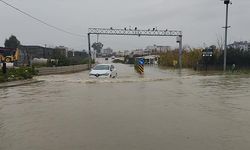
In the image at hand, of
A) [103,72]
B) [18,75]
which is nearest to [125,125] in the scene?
[103,72]

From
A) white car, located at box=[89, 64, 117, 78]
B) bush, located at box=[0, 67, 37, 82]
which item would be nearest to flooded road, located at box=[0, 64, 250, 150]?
bush, located at box=[0, 67, 37, 82]

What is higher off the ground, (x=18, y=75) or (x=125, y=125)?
(x=125, y=125)

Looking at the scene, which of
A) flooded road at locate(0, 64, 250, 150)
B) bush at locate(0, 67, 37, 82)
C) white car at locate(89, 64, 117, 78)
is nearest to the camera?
flooded road at locate(0, 64, 250, 150)

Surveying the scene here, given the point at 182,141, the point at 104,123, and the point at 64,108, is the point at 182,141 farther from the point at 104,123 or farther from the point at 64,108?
the point at 64,108

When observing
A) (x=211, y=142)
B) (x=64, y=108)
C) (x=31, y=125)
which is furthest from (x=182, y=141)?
(x=64, y=108)

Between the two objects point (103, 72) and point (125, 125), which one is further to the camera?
point (103, 72)

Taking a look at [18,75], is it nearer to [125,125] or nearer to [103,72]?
[103,72]

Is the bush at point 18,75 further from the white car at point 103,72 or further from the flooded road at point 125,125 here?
the flooded road at point 125,125

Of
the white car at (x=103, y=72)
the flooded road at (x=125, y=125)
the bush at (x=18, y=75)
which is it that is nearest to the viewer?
the flooded road at (x=125, y=125)

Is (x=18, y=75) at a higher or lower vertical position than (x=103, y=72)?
lower

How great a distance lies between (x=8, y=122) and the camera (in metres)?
11.4

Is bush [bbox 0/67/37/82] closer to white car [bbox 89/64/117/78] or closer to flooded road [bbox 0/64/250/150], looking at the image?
white car [bbox 89/64/117/78]

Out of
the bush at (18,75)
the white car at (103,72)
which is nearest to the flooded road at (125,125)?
the bush at (18,75)

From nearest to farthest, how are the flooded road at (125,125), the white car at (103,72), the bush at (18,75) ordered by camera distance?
the flooded road at (125,125) → the bush at (18,75) → the white car at (103,72)
